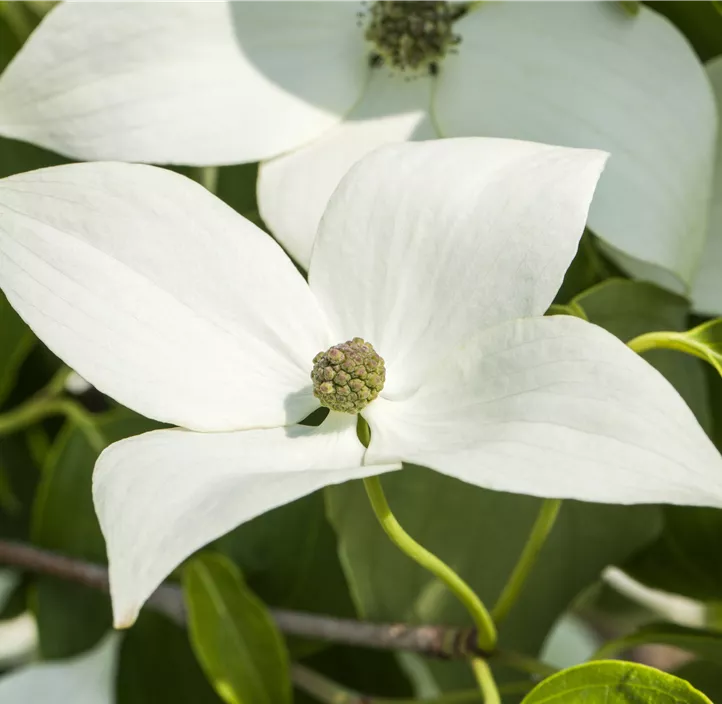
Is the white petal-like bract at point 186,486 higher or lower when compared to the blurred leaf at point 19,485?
higher

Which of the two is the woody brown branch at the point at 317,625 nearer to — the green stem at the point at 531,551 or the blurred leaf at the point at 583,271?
the green stem at the point at 531,551

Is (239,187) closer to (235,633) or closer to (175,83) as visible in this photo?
(175,83)

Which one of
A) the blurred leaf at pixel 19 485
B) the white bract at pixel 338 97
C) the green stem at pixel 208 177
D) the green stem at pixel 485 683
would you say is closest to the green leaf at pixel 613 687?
the green stem at pixel 485 683

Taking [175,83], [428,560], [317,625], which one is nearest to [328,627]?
[317,625]

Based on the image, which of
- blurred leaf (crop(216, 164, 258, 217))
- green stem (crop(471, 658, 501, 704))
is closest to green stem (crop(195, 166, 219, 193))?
blurred leaf (crop(216, 164, 258, 217))

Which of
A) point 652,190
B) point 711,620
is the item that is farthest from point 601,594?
point 652,190

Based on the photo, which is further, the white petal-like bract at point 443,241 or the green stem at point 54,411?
the green stem at point 54,411

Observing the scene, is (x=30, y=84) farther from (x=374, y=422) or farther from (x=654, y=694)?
(x=654, y=694)

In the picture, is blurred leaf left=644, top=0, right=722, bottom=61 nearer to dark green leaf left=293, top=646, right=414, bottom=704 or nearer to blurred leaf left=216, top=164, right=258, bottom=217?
blurred leaf left=216, top=164, right=258, bottom=217

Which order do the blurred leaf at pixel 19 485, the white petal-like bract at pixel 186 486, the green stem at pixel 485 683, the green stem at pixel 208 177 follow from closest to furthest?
the white petal-like bract at pixel 186 486 → the green stem at pixel 485 683 → the green stem at pixel 208 177 → the blurred leaf at pixel 19 485
